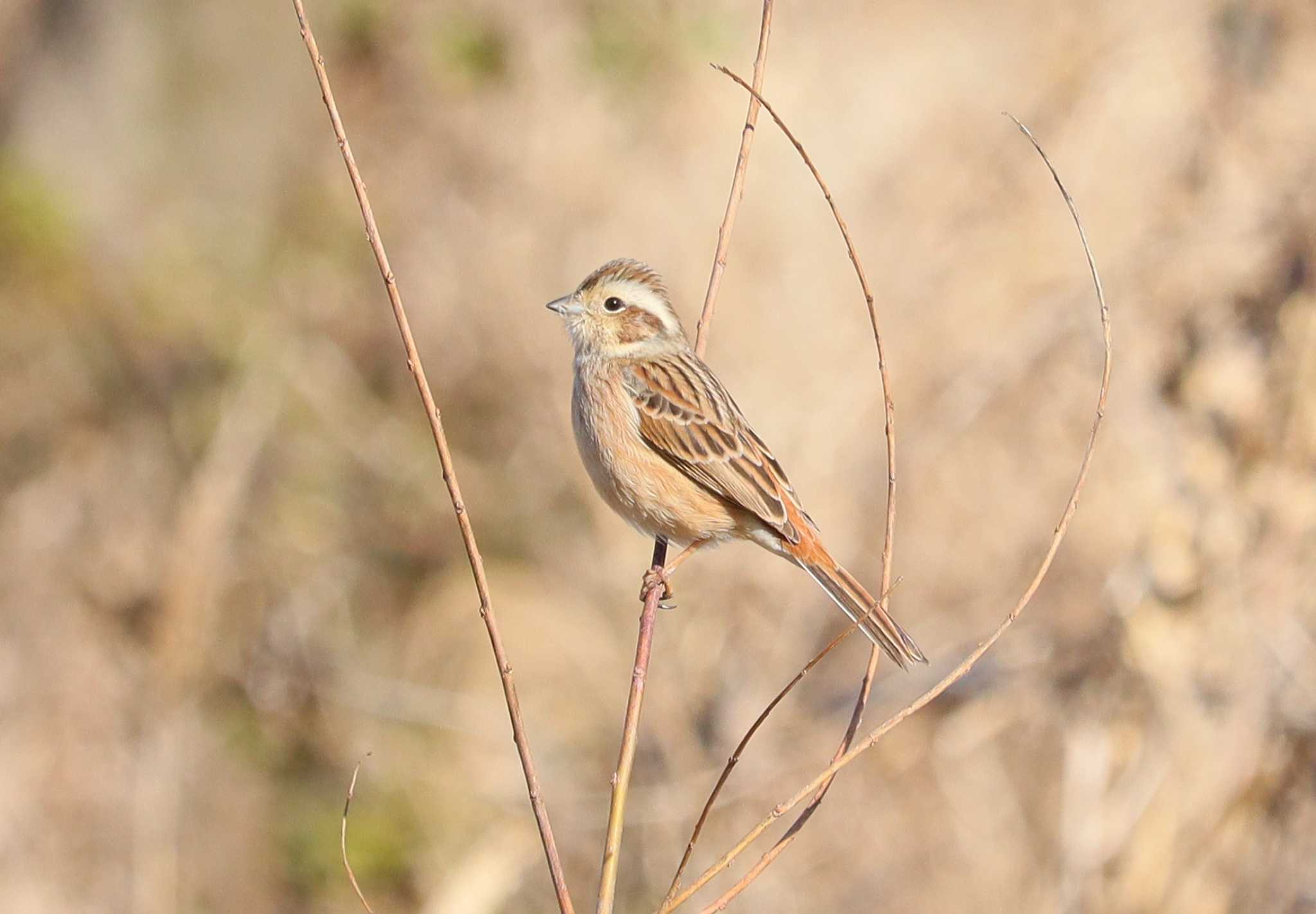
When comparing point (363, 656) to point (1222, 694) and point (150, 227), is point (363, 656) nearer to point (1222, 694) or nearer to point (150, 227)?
point (150, 227)

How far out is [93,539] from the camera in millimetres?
8852

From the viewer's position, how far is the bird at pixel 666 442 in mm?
4113

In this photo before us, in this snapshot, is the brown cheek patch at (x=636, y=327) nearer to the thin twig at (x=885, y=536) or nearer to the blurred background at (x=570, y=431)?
the thin twig at (x=885, y=536)

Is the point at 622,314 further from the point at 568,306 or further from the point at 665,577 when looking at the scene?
the point at 665,577

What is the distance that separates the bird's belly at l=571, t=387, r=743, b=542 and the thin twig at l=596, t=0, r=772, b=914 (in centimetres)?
95

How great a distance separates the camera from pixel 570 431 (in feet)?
29.1

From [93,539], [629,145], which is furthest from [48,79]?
[629,145]

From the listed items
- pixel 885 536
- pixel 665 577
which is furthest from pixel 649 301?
pixel 885 536

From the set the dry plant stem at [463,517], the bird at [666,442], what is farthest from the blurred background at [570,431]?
the dry plant stem at [463,517]

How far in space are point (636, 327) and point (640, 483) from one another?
54 cm

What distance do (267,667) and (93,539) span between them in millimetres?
1266

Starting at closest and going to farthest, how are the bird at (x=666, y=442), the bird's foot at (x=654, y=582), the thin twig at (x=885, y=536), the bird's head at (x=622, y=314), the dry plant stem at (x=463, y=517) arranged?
the dry plant stem at (x=463, y=517) → the thin twig at (x=885, y=536) → the bird's foot at (x=654, y=582) → the bird at (x=666, y=442) → the bird's head at (x=622, y=314)

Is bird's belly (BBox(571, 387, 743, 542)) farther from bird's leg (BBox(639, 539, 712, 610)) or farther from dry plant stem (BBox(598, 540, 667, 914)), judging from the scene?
dry plant stem (BBox(598, 540, 667, 914))

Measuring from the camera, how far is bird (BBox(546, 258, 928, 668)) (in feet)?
13.5
